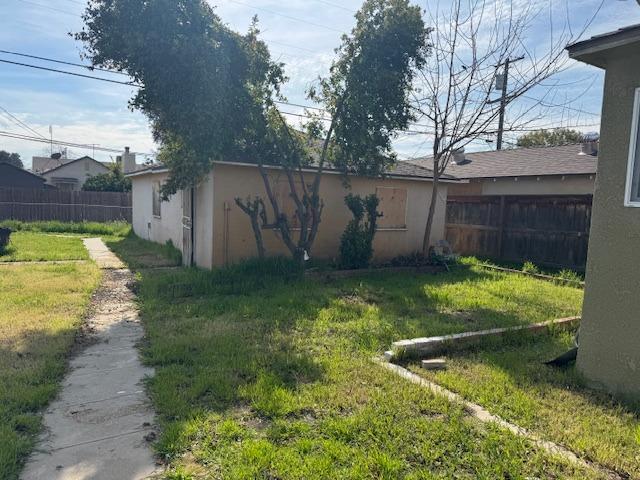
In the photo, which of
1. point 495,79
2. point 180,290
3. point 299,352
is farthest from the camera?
point 495,79

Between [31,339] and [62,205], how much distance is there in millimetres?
18438

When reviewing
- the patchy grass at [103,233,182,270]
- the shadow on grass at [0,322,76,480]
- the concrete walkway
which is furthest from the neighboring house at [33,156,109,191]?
the concrete walkway

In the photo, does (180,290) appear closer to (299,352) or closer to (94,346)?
(94,346)

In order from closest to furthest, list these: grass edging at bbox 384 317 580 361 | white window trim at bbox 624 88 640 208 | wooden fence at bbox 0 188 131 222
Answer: white window trim at bbox 624 88 640 208 → grass edging at bbox 384 317 580 361 → wooden fence at bbox 0 188 131 222

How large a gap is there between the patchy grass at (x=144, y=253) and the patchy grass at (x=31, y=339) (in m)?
1.58

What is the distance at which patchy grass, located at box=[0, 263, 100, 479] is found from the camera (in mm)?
3277

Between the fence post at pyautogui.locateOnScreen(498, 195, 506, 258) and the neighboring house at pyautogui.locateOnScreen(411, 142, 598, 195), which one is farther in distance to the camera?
the fence post at pyautogui.locateOnScreen(498, 195, 506, 258)

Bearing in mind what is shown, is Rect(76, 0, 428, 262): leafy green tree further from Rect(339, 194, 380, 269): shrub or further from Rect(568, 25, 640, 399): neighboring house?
Rect(568, 25, 640, 399): neighboring house

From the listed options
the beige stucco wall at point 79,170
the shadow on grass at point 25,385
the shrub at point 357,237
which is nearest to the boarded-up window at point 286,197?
the shrub at point 357,237

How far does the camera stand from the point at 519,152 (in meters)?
16.8

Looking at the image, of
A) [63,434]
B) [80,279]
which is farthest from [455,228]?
[63,434]

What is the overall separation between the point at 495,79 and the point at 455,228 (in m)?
5.41

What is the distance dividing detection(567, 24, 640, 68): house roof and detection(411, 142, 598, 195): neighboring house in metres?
7.95

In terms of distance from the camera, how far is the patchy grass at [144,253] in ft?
36.7
